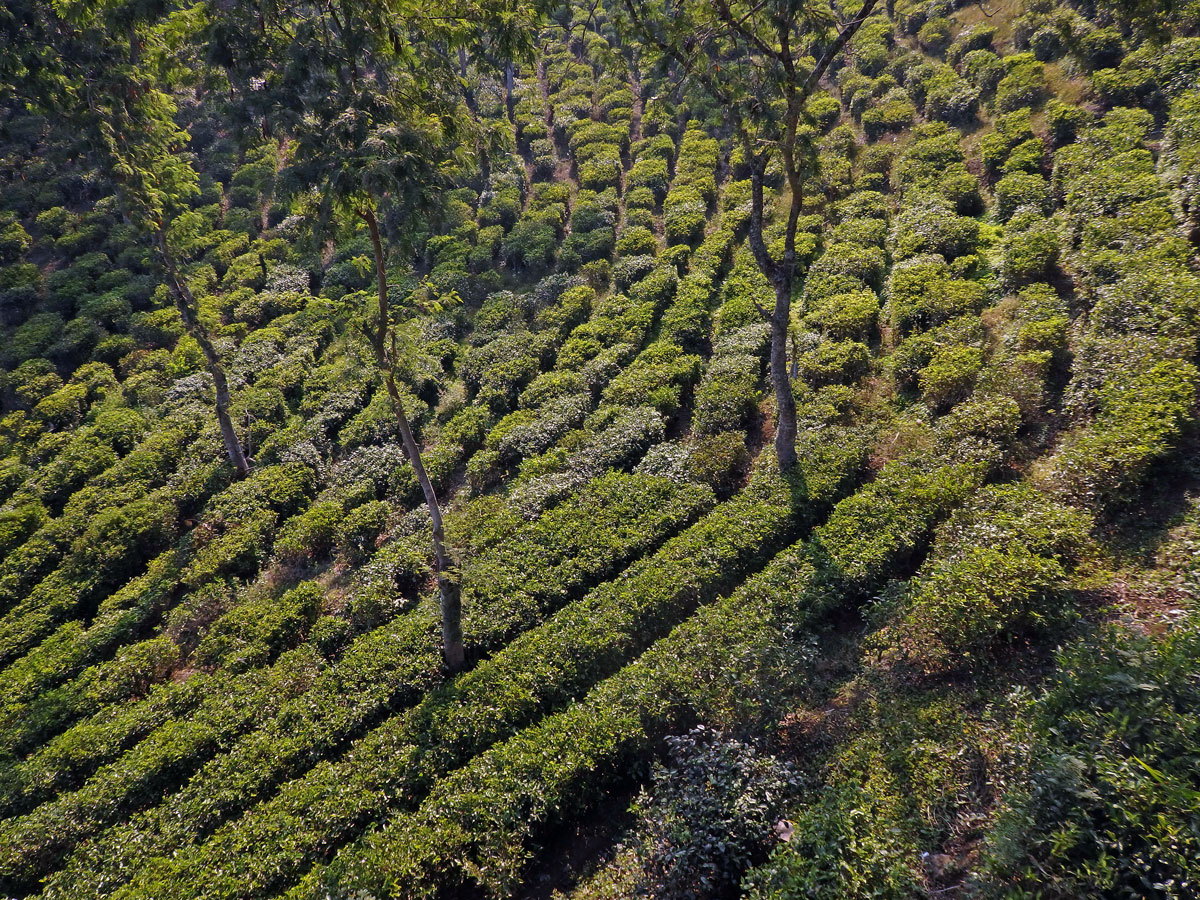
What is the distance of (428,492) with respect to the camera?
34.3ft

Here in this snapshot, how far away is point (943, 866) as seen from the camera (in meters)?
6.06

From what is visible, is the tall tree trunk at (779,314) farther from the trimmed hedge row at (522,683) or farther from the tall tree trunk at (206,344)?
the tall tree trunk at (206,344)

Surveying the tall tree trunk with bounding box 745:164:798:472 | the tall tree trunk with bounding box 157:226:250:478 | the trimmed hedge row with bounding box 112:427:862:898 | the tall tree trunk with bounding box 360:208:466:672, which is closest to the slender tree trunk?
the tall tree trunk with bounding box 745:164:798:472

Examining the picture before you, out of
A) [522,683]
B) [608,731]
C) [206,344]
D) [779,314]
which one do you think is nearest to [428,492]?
[522,683]

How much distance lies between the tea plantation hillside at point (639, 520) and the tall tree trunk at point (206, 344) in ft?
0.45

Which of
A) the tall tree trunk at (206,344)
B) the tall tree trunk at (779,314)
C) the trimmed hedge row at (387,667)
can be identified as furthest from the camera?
the tall tree trunk at (206,344)

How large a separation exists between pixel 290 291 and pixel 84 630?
55.5 ft

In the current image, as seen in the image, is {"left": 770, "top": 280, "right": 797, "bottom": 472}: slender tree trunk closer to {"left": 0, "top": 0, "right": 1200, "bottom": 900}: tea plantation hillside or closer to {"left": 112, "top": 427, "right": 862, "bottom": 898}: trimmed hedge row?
{"left": 0, "top": 0, "right": 1200, "bottom": 900}: tea plantation hillside

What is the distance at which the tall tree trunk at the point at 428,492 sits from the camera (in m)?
9.92

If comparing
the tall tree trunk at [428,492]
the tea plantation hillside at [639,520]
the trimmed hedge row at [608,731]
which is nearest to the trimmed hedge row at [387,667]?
the tea plantation hillside at [639,520]

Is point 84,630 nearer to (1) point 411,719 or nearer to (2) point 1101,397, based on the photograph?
(1) point 411,719

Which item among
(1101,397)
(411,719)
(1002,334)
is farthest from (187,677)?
(1002,334)

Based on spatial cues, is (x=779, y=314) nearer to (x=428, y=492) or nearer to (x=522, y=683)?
(x=428, y=492)

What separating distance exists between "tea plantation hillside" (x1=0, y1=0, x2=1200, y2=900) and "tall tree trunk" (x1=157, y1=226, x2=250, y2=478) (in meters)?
0.14
